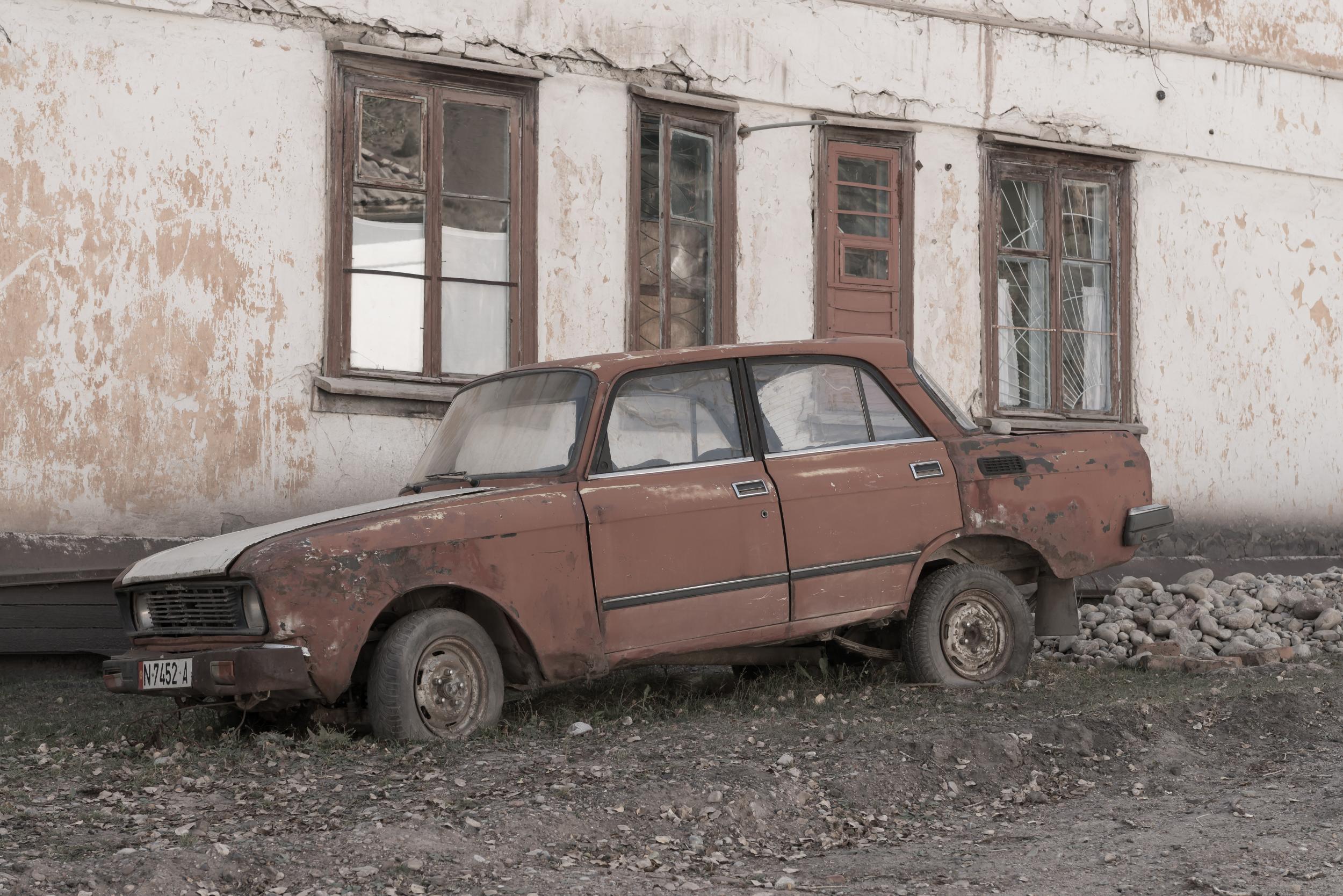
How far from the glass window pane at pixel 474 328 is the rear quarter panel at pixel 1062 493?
3885 mm

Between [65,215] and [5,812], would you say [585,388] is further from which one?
[65,215]

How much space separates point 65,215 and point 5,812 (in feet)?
15.9

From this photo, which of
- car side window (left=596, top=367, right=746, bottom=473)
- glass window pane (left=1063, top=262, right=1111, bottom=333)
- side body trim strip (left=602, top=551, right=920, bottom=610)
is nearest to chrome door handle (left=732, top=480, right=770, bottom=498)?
car side window (left=596, top=367, right=746, bottom=473)

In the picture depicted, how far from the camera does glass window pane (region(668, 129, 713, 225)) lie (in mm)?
10867

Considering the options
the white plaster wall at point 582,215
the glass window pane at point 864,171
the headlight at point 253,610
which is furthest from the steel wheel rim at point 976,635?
the glass window pane at point 864,171

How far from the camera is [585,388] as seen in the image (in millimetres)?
6594

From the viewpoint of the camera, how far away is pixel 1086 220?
40.7 ft

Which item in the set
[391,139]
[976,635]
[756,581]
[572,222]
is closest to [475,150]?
[391,139]

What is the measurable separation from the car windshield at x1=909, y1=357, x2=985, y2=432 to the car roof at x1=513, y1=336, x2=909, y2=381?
7 cm

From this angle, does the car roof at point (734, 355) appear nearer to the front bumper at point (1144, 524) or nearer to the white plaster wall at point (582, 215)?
the front bumper at point (1144, 524)

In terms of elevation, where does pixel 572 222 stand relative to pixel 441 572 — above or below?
above

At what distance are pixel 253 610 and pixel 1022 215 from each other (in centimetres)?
810

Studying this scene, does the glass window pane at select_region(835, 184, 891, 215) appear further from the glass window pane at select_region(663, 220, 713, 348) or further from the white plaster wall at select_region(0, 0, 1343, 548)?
the glass window pane at select_region(663, 220, 713, 348)

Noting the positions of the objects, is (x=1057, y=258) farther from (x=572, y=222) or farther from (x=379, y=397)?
(x=379, y=397)
